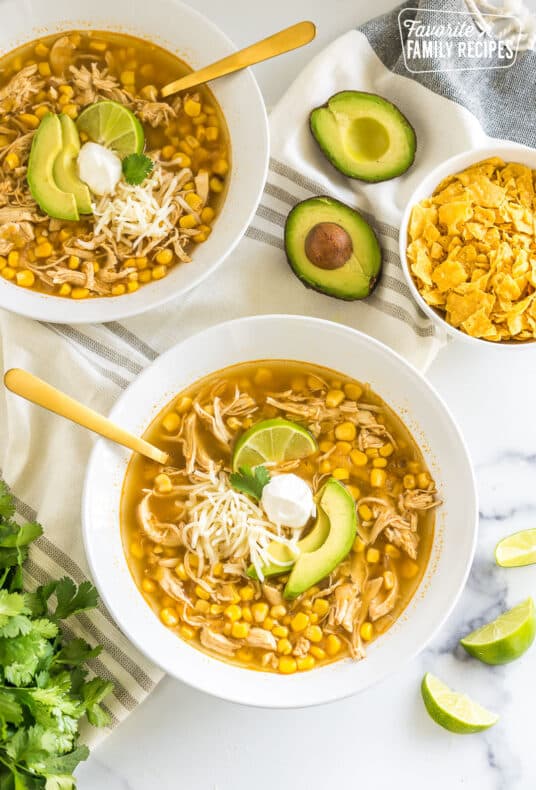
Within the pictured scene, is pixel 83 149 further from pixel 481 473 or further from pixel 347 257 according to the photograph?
pixel 481 473

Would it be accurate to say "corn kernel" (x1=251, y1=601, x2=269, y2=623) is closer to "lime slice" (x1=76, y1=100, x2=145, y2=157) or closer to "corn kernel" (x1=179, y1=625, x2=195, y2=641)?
"corn kernel" (x1=179, y1=625, x2=195, y2=641)

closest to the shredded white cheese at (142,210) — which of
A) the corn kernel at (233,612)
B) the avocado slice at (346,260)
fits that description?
the avocado slice at (346,260)

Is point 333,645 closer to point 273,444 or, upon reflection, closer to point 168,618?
point 168,618

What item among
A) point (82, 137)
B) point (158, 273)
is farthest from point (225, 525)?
point (82, 137)

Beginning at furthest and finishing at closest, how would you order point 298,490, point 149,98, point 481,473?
point 481,473, point 149,98, point 298,490

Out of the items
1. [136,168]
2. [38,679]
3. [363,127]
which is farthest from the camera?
[363,127]

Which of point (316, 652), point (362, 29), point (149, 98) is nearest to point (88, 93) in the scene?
point (149, 98)
